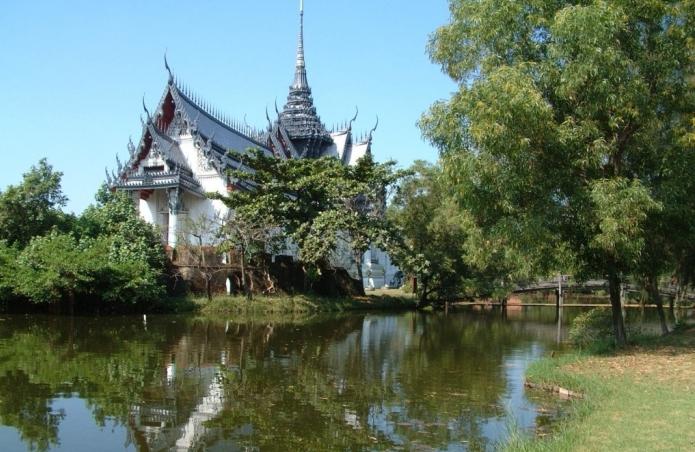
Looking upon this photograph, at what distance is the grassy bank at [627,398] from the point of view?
274 inches

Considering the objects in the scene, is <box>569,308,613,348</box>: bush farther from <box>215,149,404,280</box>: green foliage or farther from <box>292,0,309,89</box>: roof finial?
<box>292,0,309,89</box>: roof finial

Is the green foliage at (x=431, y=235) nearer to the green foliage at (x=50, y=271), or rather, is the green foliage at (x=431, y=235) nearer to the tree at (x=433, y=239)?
the tree at (x=433, y=239)

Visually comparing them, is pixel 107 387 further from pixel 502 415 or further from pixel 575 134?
pixel 575 134

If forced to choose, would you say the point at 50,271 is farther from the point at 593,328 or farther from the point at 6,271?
the point at 593,328

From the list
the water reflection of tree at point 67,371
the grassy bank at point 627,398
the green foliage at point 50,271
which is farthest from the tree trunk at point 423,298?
the grassy bank at point 627,398

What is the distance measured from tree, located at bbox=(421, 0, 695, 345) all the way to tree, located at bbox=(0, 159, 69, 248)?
1726 cm

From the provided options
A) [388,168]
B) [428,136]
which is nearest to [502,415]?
[428,136]

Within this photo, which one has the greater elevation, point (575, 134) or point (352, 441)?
point (575, 134)

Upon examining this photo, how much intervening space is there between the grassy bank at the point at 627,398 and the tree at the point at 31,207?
19.6 meters

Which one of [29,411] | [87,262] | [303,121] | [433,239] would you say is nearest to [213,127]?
[303,121]

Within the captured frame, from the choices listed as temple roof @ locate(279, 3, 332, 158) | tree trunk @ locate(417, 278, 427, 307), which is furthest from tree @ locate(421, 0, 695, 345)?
temple roof @ locate(279, 3, 332, 158)

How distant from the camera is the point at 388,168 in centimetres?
2945

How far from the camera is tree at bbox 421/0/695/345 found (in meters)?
11.7

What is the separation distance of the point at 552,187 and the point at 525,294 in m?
29.6
